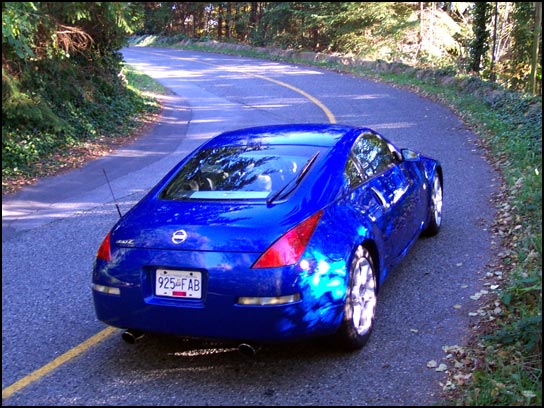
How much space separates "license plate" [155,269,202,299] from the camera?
4.13 m

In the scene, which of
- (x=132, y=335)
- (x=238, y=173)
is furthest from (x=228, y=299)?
(x=238, y=173)

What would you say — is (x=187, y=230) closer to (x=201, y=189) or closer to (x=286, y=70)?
(x=201, y=189)

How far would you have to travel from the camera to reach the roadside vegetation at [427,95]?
14.3 ft

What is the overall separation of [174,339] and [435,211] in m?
3.51

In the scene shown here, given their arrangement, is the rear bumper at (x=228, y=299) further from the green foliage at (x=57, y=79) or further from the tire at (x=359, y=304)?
the green foliage at (x=57, y=79)

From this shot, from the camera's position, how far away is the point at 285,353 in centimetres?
461

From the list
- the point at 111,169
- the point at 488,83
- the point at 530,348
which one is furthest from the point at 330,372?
the point at 488,83

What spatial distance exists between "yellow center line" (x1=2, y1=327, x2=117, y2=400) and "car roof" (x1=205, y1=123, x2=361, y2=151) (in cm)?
193

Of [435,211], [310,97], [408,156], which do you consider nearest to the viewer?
[408,156]

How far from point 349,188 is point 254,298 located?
1406 mm

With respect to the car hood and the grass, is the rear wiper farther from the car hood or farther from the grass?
the grass

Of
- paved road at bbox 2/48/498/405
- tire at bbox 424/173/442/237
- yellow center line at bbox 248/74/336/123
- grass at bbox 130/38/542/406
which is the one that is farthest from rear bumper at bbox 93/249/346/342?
yellow center line at bbox 248/74/336/123

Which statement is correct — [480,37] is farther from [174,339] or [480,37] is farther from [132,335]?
[132,335]

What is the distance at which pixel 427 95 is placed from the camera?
19641 mm
